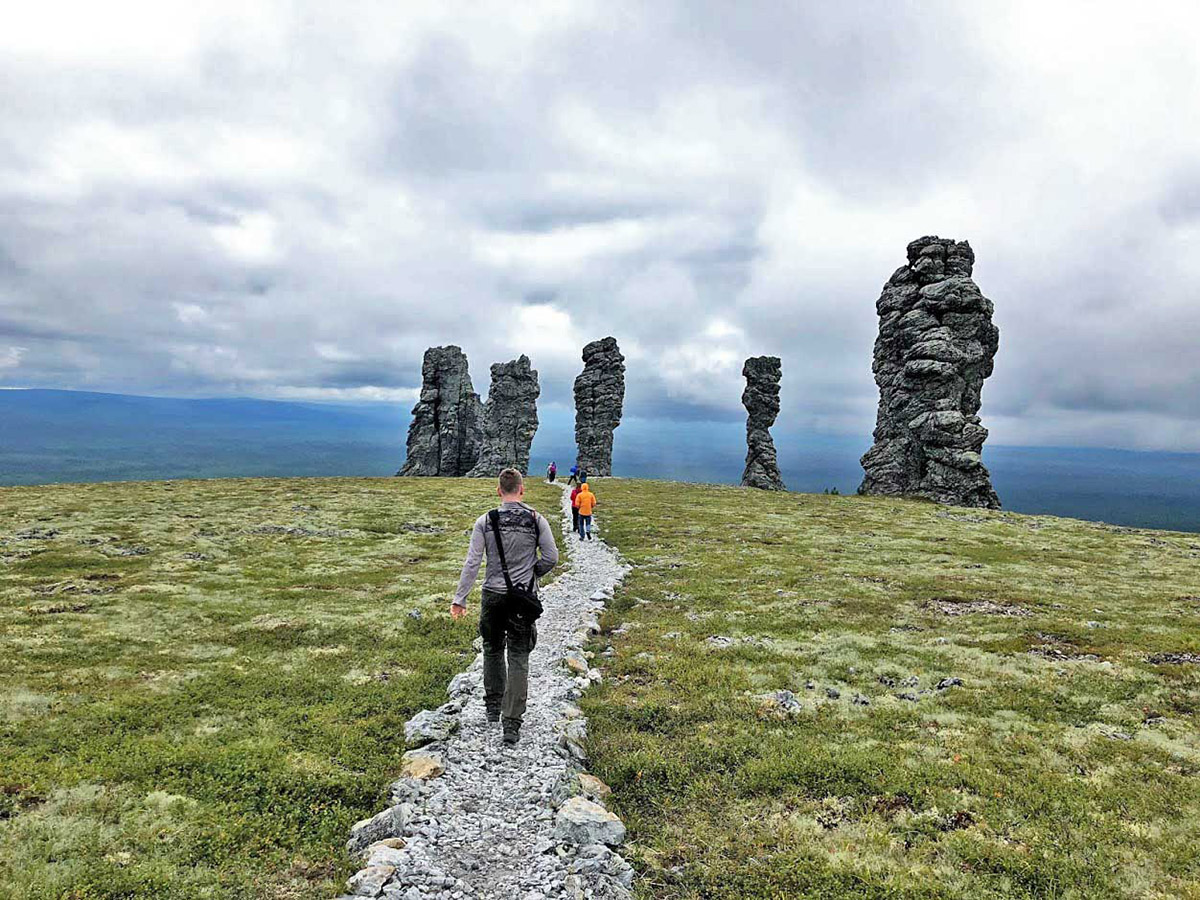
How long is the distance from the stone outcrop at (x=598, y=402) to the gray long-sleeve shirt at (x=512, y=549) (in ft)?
344

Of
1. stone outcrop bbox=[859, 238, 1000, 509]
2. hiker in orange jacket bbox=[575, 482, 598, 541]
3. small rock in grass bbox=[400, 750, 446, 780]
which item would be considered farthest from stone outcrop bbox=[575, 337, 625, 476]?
small rock in grass bbox=[400, 750, 446, 780]

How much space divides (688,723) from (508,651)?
5242 mm

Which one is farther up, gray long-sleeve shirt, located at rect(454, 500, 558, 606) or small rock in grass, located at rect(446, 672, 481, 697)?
gray long-sleeve shirt, located at rect(454, 500, 558, 606)

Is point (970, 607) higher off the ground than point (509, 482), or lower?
lower

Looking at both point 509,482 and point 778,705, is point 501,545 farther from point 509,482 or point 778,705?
point 778,705

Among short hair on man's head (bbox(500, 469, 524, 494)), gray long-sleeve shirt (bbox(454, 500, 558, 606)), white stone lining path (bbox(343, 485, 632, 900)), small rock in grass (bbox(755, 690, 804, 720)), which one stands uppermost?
short hair on man's head (bbox(500, 469, 524, 494))

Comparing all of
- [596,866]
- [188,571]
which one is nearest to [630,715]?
[596,866]

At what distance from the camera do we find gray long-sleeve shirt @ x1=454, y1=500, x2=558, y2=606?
520 inches

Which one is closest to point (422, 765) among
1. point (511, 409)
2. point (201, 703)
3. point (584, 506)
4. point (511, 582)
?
point (511, 582)

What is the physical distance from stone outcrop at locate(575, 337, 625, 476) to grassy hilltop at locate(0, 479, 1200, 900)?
87.9m

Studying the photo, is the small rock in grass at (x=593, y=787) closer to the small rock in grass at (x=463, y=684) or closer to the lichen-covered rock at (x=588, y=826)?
the lichen-covered rock at (x=588, y=826)

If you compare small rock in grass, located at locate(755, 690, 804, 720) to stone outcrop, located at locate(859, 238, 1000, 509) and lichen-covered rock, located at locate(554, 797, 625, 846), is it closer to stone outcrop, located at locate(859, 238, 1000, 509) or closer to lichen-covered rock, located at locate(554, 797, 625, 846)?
lichen-covered rock, located at locate(554, 797, 625, 846)

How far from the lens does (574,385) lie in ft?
411

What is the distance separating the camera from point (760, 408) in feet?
375
